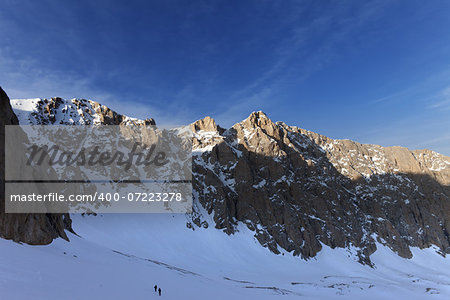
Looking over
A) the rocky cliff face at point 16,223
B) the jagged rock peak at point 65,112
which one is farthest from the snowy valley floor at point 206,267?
the jagged rock peak at point 65,112

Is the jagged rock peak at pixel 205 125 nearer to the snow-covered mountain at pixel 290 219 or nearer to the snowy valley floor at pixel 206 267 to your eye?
the snow-covered mountain at pixel 290 219

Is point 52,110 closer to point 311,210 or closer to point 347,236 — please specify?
point 311,210

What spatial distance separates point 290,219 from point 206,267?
6165 centimetres

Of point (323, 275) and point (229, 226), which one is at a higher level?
point (229, 226)

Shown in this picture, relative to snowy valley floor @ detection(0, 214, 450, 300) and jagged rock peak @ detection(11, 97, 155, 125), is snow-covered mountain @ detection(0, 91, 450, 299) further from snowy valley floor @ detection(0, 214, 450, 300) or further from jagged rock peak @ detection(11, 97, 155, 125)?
snowy valley floor @ detection(0, 214, 450, 300)

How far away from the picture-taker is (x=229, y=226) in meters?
125

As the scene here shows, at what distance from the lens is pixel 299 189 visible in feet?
493

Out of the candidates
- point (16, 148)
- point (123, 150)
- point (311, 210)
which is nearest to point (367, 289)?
point (311, 210)

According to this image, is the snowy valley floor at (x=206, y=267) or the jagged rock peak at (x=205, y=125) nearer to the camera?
the snowy valley floor at (x=206, y=267)

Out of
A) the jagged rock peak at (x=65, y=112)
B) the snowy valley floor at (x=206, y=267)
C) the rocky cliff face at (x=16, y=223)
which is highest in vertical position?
the jagged rock peak at (x=65, y=112)

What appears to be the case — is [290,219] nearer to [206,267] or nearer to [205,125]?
[206,267]

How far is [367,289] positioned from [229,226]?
60210 mm

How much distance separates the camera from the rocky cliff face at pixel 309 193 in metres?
133
